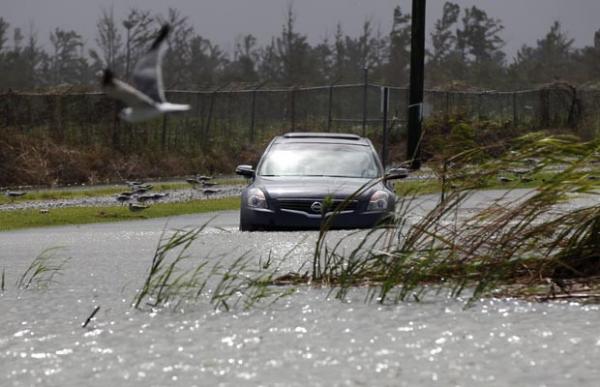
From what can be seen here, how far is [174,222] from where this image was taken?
16375mm

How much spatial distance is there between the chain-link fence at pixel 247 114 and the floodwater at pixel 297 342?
→ 13.7m

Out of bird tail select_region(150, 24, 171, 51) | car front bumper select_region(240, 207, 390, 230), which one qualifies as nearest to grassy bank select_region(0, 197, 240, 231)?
car front bumper select_region(240, 207, 390, 230)

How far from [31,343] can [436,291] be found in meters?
2.42

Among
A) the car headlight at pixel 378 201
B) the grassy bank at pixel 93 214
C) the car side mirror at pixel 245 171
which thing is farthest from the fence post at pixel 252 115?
the car headlight at pixel 378 201

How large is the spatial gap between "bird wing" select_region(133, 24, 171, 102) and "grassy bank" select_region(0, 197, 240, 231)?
1475 cm

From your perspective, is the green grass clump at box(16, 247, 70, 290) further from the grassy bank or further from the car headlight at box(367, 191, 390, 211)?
the grassy bank

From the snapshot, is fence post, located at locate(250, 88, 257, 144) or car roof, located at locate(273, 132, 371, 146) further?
fence post, located at locate(250, 88, 257, 144)

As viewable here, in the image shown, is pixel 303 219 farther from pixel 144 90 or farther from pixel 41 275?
pixel 144 90

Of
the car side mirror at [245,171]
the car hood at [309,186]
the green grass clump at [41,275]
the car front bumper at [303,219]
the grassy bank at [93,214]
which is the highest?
the car side mirror at [245,171]

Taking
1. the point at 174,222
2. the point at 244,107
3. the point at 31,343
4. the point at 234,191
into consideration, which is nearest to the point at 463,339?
the point at 31,343

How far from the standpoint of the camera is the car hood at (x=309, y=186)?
11.9 meters

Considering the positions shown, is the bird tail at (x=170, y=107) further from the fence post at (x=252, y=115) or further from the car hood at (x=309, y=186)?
the fence post at (x=252, y=115)

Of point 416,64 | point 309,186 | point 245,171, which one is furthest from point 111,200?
point 309,186

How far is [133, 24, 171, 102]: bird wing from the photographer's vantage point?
6.33ft
